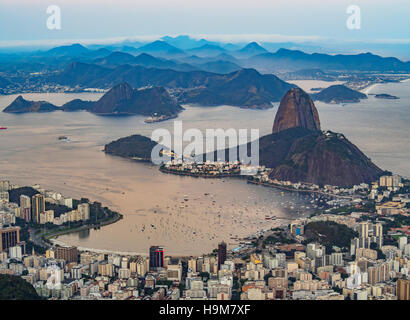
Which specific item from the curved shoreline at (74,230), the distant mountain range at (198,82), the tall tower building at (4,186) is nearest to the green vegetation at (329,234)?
the curved shoreline at (74,230)

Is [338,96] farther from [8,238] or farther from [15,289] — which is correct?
[15,289]

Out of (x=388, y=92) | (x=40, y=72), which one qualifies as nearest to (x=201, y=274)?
(x=388, y=92)

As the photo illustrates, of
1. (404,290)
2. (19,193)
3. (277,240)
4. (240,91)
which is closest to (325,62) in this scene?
(240,91)

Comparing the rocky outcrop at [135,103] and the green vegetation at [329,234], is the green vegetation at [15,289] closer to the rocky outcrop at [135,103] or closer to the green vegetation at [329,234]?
the green vegetation at [329,234]

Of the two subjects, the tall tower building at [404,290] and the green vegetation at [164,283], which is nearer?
the tall tower building at [404,290]

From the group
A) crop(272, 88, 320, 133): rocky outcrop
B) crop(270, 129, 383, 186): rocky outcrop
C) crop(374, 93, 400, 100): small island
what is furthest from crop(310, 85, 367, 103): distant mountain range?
crop(270, 129, 383, 186): rocky outcrop
